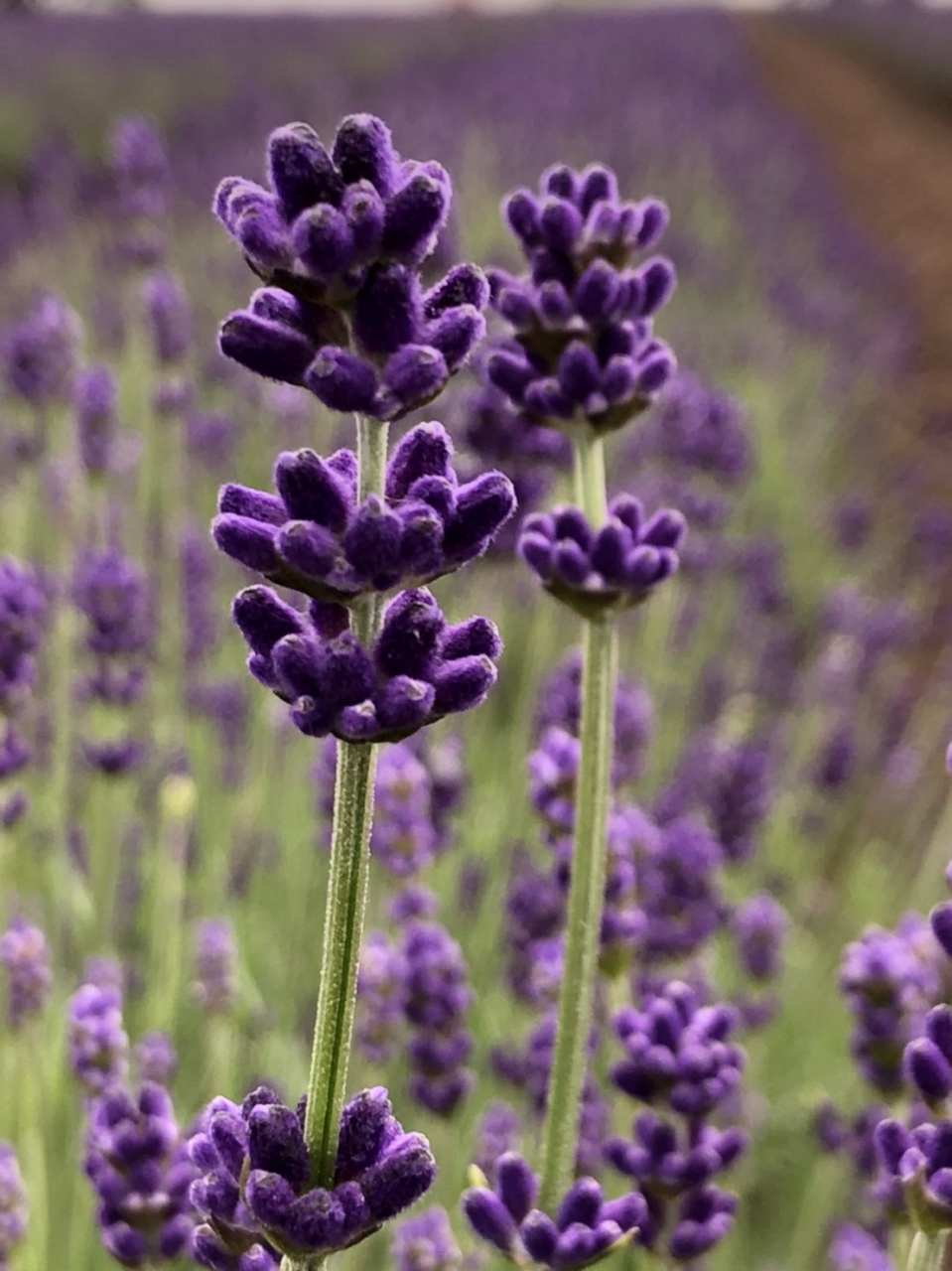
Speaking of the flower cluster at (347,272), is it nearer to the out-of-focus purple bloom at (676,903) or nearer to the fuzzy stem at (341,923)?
the fuzzy stem at (341,923)

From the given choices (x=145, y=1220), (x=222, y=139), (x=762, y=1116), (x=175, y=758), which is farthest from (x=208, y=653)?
(x=222, y=139)

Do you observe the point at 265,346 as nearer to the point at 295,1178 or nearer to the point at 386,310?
the point at 386,310

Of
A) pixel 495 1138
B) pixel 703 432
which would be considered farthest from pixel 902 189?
pixel 495 1138

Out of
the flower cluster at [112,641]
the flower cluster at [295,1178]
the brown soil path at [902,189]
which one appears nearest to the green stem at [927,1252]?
the flower cluster at [295,1178]

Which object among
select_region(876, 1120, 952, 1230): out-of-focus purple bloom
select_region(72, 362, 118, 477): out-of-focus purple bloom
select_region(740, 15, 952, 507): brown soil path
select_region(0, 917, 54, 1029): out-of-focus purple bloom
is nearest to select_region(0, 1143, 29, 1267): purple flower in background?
select_region(0, 917, 54, 1029): out-of-focus purple bloom

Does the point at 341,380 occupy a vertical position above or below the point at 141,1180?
above

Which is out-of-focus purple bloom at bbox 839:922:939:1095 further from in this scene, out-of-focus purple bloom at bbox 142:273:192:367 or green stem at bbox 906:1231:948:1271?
out-of-focus purple bloom at bbox 142:273:192:367

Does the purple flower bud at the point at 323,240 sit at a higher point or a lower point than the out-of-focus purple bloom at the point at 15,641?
higher
